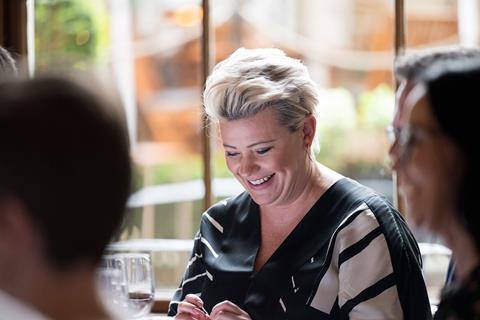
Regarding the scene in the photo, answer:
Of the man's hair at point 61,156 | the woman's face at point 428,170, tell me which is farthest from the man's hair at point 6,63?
the man's hair at point 61,156

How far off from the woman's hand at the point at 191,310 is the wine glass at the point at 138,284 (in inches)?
3.4

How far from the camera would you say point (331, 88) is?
333 centimetres

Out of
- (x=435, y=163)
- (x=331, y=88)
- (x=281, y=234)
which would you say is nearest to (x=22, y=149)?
(x=435, y=163)

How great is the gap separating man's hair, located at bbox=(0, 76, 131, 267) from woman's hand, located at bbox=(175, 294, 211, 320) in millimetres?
1249

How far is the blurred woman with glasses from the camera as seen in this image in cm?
155

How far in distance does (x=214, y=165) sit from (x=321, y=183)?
0.95 metres

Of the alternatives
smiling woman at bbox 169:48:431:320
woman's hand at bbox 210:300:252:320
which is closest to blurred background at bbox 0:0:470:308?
smiling woman at bbox 169:48:431:320

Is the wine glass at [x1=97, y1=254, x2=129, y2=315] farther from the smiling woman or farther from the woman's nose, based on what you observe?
the woman's nose

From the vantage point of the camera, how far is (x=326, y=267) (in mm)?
2328

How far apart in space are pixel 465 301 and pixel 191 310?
3.23 ft

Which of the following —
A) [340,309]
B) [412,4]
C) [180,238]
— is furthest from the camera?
[180,238]

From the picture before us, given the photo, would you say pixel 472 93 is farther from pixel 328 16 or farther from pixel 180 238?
pixel 180 238

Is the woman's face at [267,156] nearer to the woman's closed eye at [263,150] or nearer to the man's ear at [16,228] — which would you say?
the woman's closed eye at [263,150]

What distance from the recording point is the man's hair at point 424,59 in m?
1.71
